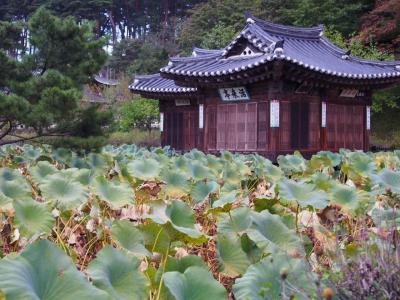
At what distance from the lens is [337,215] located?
7.90 feet

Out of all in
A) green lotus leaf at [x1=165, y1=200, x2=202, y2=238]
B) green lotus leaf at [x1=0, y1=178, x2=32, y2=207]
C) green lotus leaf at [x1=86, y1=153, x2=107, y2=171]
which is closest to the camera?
green lotus leaf at [x1=165, y1=200, x2=202, y2=238]

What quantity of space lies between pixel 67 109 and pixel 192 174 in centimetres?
212

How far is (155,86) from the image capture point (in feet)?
44.0

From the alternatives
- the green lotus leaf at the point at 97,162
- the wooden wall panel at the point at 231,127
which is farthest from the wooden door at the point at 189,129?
the green lotus leaf at the point at 97,162

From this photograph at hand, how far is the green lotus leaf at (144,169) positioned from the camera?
3.04 metres

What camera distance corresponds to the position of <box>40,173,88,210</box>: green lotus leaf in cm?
217

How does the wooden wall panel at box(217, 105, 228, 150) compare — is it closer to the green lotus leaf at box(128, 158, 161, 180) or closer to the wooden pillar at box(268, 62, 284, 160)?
the wooden pillar at box(268, 62, 284, 160)

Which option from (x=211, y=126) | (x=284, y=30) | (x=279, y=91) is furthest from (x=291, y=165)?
(x=284, y=30)

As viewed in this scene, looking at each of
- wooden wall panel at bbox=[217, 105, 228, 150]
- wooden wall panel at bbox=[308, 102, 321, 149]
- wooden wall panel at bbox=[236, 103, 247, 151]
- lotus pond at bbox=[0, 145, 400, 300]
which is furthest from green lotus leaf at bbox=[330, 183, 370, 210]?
wooden wall panel at bbox=[217, 105, 228, 150]

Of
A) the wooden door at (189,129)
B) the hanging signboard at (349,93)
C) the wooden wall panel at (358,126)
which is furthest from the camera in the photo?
the wooden door at (189,129)

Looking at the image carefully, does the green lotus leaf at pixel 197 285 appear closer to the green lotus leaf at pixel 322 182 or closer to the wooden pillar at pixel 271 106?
the green lotus leaf at pixel 322 182

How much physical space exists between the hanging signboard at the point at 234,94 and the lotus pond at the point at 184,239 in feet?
23.7

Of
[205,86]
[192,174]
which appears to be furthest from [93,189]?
[205,86]

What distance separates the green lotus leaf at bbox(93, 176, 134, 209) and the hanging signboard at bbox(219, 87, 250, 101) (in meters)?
8.37
